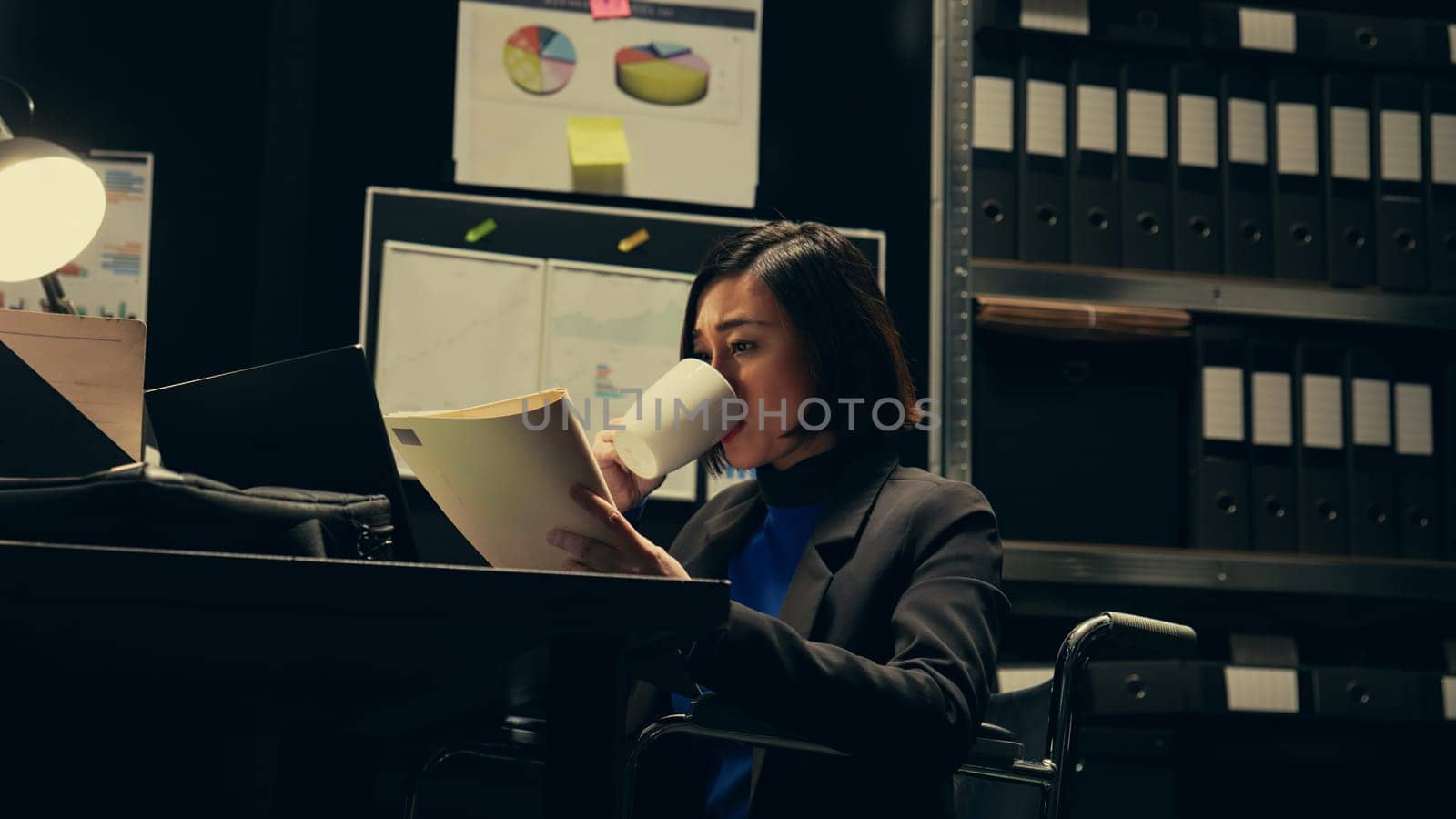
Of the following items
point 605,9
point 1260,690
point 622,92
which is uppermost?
point 605,9

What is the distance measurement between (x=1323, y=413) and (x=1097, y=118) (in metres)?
0.60

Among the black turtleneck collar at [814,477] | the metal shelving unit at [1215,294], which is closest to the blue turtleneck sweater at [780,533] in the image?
the black turtleneck collar at [814,477]

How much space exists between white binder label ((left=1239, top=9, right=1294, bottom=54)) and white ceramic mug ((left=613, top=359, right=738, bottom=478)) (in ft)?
4.62

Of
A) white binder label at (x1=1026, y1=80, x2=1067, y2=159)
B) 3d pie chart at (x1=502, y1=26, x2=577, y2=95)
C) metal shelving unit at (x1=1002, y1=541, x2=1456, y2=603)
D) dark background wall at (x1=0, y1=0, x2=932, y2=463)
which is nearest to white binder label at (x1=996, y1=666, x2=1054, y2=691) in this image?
metal shelving unit at (x1=1002, y1=541, x2=1456, y2=603)

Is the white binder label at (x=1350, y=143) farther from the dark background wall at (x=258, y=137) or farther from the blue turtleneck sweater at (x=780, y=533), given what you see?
the blue turtleneck sweater at (x=780, y=533)

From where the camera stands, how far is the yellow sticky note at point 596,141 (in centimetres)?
231

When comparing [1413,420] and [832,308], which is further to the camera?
[1413,420]

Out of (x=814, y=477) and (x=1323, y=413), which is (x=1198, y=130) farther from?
(x=814, y=477)

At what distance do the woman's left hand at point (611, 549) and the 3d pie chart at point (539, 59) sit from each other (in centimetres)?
169

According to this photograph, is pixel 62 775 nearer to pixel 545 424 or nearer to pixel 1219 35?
pixel 545 424

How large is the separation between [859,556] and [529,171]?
4.28ft

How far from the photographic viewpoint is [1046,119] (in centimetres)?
210

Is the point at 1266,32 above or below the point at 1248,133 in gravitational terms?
above
